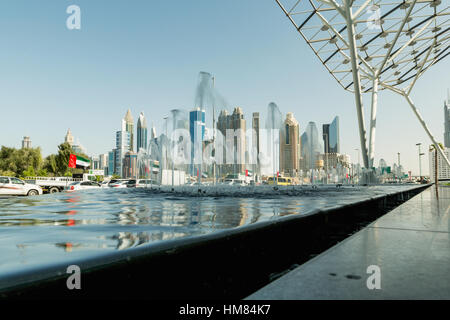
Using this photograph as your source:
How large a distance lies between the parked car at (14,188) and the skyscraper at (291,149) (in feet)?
170

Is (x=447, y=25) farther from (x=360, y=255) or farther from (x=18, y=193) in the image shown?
Result: (x=18, y=193)

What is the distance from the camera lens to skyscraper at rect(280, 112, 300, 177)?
69.4 metres

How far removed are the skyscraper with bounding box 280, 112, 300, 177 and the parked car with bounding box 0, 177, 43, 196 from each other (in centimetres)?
5189

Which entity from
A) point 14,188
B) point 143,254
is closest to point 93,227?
point 143,254

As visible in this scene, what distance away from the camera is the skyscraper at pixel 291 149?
228ft

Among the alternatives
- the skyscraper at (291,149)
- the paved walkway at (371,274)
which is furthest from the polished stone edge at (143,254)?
the skyscraper at (291,149)

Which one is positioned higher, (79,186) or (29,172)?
(29,172)

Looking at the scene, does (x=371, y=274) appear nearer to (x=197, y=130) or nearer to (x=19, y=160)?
(x=197, y=130)

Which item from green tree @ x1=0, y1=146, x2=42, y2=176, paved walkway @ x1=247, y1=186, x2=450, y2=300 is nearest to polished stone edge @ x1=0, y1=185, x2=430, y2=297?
paved walkway @ x1=247, y1=186, x2=450, y2=300

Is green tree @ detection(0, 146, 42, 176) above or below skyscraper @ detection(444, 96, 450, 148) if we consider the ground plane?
below

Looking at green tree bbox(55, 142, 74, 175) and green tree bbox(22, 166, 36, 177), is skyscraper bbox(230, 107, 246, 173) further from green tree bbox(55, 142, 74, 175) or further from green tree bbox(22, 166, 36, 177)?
green tree bbox(22, 166, 36, 177)

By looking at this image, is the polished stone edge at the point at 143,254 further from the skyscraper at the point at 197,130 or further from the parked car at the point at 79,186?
the skyscraper at the point at 197,130

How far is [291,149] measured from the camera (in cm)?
7744

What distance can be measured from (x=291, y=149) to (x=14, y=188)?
66430 millimetres
